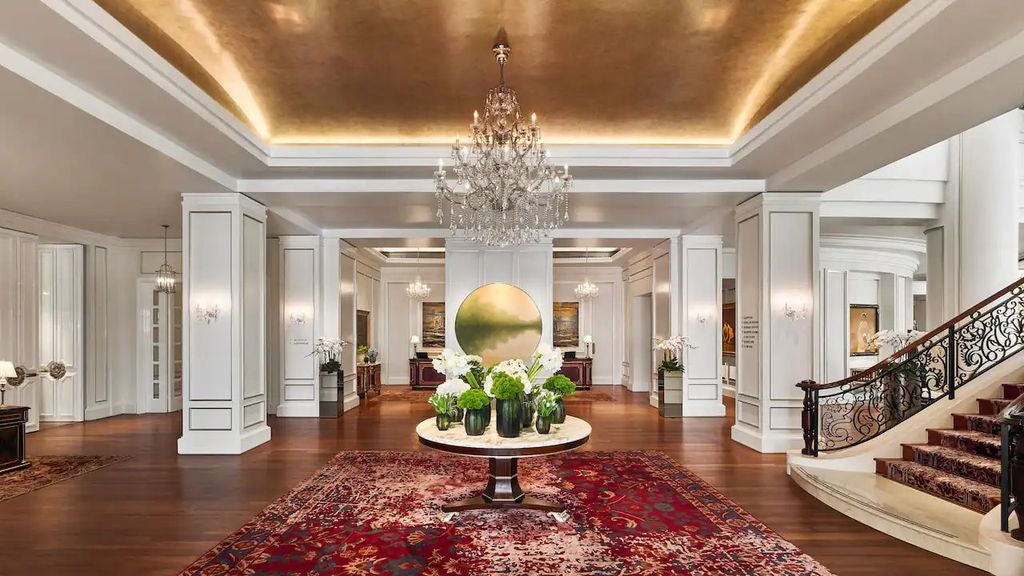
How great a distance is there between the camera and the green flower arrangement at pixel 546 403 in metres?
4.43

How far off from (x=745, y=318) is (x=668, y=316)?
10.7ft

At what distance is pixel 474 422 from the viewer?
4.41 metres

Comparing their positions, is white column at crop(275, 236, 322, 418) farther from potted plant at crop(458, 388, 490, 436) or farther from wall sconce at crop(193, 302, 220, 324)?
potted plant at crop(458, 388, 490, 436)

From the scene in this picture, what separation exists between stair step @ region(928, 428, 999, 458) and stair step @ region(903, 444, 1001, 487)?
0.05 metres

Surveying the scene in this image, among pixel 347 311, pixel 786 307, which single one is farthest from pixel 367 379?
pixel 786 307

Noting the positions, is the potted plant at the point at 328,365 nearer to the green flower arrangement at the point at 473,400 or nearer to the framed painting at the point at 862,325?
the green flower arrangement at the point at 473,400

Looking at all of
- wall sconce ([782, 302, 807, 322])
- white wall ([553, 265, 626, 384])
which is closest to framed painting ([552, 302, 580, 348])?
white wall ([553, 265, 626, 384])

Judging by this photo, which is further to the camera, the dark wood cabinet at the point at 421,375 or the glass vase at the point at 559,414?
the dark wood cabinet at the point at 421,375

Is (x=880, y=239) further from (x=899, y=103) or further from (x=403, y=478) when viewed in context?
(x=403, y=478)

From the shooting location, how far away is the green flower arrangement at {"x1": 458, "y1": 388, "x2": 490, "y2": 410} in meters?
4.33

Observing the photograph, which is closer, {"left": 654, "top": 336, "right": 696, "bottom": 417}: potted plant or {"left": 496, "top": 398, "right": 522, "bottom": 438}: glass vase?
{"left": 496, "top": 398, "right": 522, "bottom": 438}: glass vase

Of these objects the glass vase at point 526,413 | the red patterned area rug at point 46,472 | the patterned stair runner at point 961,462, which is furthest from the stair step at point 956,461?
the red patterned area rug at point 46,472

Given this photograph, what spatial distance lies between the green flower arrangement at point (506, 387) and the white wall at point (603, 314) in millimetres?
11234

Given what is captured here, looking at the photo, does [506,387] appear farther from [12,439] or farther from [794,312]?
[12,439]
